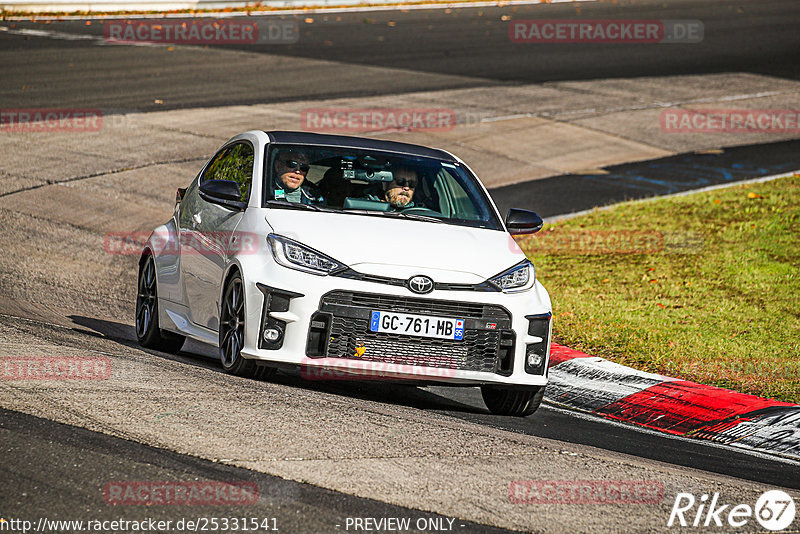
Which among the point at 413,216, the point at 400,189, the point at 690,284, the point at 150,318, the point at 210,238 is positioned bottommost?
the point at 690,284

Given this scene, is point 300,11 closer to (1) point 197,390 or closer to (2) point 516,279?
(2) point 516,279

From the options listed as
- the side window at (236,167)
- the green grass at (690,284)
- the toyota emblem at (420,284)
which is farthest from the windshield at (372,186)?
the green grass at (690,284)

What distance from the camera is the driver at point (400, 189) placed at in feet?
27.3

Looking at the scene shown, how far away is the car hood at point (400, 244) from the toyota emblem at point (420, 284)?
4 cm

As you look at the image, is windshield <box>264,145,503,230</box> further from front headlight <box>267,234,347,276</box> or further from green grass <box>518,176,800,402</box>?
green grass <box>518,176,800,402</box>

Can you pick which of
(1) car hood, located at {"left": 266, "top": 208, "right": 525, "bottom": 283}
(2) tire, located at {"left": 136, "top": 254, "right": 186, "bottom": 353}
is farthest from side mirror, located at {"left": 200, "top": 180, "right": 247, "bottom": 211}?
(2) tire, located at {"left": 136, "top": 254, "right": 186, "bottom": 353}

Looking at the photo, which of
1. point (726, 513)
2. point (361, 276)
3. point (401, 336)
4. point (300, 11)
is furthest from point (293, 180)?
point (300, 11)

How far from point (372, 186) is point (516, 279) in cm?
137

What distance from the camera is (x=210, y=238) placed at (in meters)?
8.23

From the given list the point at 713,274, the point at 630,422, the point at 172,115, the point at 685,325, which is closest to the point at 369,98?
the point at 172,115

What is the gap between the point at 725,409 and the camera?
8.23 meters

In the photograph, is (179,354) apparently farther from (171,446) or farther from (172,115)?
(172,115)

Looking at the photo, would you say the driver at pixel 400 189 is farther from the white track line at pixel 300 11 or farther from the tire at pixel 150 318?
the white track line at pixel 300 11

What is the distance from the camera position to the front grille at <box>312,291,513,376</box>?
282 inches
